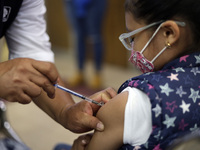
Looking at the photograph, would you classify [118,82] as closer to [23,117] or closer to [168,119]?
[23,117]

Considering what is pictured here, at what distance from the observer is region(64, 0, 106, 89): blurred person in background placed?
299 cm

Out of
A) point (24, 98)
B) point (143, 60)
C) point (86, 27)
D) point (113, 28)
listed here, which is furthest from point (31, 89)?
point (113, 28)

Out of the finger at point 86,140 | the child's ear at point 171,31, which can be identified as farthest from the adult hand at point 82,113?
the child's ear at point 171,31

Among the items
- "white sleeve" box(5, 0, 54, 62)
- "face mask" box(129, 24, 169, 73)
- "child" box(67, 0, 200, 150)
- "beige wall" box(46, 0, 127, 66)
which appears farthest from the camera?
"beige wall" box(46, 0, 127, 66)

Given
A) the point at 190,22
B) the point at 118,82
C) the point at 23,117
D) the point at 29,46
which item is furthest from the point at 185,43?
the point at 118,82

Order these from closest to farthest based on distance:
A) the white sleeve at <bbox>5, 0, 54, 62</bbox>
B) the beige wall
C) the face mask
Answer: the face mask, the white sleeve at <bbox>5, 0, 54, 62</bbox>, the beige wall

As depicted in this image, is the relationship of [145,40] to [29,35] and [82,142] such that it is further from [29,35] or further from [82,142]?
[29,35]

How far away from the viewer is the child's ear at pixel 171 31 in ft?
2.80

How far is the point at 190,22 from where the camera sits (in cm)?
86

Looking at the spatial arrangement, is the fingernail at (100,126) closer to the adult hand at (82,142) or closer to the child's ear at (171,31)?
the adult hand at (82,142)

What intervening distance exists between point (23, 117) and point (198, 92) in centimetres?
200

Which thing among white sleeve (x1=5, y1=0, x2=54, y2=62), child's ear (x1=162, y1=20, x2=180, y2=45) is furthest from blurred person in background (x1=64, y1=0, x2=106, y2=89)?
child's ear (x1=162, y1=20, x2=180, y2=45)

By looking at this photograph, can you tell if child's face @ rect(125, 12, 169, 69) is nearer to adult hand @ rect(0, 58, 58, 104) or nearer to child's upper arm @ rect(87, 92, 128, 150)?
child's upper arm @ rect(87, 92, 128, 150)

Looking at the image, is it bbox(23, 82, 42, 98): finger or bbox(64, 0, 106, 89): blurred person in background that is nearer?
bbox(23, 82, 42, 98): finger
